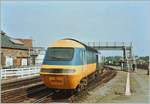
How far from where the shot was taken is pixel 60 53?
16.2 metres

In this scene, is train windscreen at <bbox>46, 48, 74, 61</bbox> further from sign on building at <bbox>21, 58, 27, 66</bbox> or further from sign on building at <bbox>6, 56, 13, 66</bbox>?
sign on building at <bbox>21, 58, 27, 66</bbox>

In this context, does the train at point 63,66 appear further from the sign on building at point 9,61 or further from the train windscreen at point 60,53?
the sign on building at point 9,61

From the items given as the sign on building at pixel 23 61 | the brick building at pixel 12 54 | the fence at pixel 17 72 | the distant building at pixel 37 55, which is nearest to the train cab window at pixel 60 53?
the fence at pixel 17 72

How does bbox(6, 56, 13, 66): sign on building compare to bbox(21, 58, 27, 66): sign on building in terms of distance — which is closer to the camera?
bbox(6, 56, 13, 66): sign on building

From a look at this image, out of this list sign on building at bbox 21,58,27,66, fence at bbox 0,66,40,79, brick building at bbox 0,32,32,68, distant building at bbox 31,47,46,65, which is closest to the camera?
fence at bbox 0,66,40,79

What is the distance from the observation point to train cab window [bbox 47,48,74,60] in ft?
52.3

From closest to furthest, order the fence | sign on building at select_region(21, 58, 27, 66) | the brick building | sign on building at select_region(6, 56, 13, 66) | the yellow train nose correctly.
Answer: the yellow train nose, the fence, the brick building, sign on building at select_region(6, 56, 13, 66), sign on building at select_region(21, 58, 27, 66)

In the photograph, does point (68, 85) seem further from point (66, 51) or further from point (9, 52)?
point (9, 52)

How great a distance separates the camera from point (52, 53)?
642 inches

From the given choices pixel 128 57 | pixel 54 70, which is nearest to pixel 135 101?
pixel 54 70

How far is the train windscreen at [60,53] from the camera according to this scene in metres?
15.9

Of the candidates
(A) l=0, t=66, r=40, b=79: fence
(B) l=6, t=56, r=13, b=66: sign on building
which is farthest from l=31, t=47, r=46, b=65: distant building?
(A) l=0, t=66, r=40, b=79: fence

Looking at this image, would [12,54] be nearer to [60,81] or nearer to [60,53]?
[60,53]

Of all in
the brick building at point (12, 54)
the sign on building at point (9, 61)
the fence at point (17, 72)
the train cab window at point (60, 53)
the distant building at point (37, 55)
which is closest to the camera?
the train cab window at point (60, 53)
